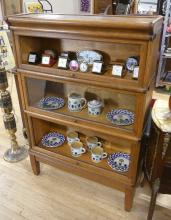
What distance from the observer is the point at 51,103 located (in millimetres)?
1479

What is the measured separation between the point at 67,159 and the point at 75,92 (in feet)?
1.49

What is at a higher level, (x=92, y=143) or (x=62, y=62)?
(x=62, y=62)

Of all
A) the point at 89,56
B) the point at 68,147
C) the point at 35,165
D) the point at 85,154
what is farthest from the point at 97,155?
the point at 89,56

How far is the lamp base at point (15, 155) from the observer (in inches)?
74.4

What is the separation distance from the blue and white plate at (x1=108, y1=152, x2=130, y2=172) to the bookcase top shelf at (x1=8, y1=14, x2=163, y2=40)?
81cm

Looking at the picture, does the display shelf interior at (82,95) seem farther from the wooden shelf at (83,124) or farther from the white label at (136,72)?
the white label at (136,72)

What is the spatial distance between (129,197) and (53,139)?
669 mm

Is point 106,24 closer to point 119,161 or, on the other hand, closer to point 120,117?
point 120,117

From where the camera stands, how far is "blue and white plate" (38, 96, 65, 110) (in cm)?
144

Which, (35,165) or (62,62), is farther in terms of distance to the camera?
(35,165)

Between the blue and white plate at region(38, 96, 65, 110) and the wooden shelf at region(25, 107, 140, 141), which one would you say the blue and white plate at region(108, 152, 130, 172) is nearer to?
the wooden shelf at region(25, 107, 140, 141)

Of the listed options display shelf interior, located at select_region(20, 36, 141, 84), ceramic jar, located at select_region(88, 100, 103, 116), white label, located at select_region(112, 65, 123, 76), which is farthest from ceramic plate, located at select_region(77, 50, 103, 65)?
ceramic jar, located at select_region(88, 100, 103, 116)

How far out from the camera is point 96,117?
132cm

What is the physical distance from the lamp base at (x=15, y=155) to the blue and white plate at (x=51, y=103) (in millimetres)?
666
